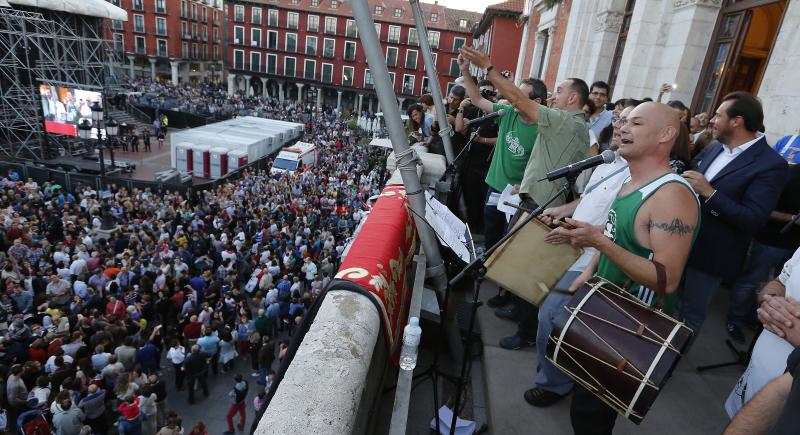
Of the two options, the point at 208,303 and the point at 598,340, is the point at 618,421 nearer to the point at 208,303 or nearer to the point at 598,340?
the point at 598,340

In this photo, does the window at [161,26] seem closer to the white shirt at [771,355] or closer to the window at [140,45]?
the window at [140,45]

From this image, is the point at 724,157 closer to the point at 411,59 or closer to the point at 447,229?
the point at 447,229

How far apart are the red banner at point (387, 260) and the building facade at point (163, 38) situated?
2406 inches

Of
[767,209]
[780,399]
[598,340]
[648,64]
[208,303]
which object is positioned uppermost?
[648,64]

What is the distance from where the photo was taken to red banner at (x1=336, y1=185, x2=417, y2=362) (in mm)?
2307

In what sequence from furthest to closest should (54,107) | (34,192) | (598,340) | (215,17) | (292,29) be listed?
(215,17)
(292,29)
(54,107)
(34,192)
(598,340)

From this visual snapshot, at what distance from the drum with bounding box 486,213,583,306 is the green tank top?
0.23 m

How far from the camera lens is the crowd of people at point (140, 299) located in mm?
7031

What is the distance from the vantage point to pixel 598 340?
200cm

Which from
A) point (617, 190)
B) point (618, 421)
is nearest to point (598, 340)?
point (617, 190)

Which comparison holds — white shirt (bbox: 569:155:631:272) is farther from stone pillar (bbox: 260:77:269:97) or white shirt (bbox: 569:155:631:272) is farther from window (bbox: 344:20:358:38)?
stone pillar (bbox: 260:77:269:97)

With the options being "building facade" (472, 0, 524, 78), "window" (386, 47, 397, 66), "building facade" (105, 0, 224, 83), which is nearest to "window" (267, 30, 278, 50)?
"building facade" (105, 0, 224, 83)

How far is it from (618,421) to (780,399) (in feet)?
5.77

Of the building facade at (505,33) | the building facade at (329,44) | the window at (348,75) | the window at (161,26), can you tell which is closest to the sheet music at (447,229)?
the building facade at (505,33)
